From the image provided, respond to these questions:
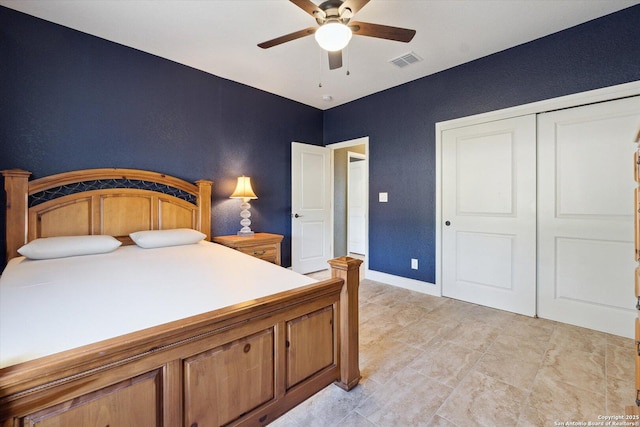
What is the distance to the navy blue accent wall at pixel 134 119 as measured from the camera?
2.34m

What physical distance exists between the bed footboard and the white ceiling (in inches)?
81.1

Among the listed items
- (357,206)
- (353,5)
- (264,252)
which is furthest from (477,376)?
(357,206)

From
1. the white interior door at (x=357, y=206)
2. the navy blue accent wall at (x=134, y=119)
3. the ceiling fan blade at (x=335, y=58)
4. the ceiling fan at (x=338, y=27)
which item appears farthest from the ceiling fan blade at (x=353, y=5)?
the white interior door at (x=357, y=206)

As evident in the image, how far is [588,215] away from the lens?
2.46 meters

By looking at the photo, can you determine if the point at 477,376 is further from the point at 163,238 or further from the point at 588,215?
the point at 163,238

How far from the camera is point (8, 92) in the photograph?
2.28 meters

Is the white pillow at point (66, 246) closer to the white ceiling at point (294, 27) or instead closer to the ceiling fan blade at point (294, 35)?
the white ceiling at point (294, 27)

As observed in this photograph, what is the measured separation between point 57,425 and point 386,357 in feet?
5.92

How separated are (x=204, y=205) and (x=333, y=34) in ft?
7.52

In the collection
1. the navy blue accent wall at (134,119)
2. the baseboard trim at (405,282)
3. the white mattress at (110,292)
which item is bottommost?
the baseboard trim at (405,282)

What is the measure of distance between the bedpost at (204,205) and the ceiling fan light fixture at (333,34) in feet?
6.84

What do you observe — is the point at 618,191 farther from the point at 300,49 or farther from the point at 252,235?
the point at 252,235

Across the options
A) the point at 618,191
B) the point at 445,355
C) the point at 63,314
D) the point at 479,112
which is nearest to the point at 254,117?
the point at 479,112

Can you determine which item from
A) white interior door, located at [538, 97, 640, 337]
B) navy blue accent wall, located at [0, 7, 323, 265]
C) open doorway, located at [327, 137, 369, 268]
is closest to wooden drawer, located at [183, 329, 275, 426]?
navy blue accent wall, located at [0, 7, 323, 265]
